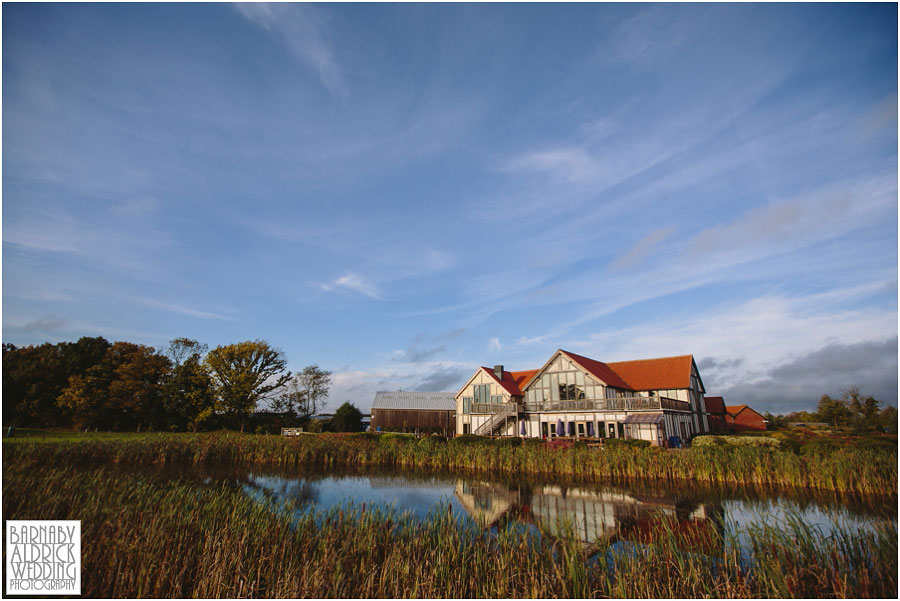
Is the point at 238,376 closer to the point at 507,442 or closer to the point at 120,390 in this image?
the point at 120,390

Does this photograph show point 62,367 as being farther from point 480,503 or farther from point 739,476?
point 739,476

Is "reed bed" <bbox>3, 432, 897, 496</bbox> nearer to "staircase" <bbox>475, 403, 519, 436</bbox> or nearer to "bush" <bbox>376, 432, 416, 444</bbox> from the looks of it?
"bush" <bbox>376, 432, 416, 444</bbox>

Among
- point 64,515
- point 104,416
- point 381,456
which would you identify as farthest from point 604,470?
point 104,416

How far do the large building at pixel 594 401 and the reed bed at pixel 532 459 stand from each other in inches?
418

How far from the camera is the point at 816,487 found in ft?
54.9

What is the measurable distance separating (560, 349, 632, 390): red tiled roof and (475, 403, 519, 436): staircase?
630 cm

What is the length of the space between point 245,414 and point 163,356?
10424 mm

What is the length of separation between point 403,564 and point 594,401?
29504mm

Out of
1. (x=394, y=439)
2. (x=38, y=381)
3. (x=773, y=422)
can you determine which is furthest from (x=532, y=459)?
(x=773, y=422)

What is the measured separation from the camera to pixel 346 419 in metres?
51.3

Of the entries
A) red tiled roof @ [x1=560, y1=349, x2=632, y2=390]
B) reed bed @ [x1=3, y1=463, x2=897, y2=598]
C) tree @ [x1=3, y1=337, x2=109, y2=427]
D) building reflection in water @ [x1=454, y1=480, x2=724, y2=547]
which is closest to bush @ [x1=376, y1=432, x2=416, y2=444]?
building reflection in water @ [x1=454, y1=480, x2=724, y2=547]

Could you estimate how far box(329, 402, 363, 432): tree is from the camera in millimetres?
50812

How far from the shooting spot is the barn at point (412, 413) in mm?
51156

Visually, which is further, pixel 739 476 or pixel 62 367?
pixel 62 367
